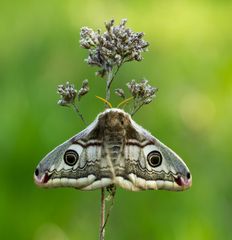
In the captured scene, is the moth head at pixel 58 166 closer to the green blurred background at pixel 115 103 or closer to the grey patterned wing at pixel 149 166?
the grey patterned wing at pixel 149 166

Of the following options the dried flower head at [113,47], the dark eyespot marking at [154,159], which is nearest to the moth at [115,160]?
the dark eyespot marking at [154,159]

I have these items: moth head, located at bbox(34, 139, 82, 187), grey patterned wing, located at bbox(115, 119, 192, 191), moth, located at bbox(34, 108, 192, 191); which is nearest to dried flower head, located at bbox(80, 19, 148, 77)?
moth, located at bbox(34, 108, 192, 191)

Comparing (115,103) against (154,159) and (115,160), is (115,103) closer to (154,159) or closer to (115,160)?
(154,159)

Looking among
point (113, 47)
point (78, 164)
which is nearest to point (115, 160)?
point (78, 164)

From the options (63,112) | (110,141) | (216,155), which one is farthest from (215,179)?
(110,141)

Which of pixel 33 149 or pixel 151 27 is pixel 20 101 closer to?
pixel 33 149

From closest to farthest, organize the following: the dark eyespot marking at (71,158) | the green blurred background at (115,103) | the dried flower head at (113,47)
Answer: the dried flower head at (113,47) → the dark eyespot marking at (71,158) → the green blurred background at (115,103)

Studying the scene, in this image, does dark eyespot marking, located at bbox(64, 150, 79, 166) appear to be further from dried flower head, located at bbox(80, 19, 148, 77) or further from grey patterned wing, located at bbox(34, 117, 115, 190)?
dried flower head, located at bbox(80, 19, 148, 77)
